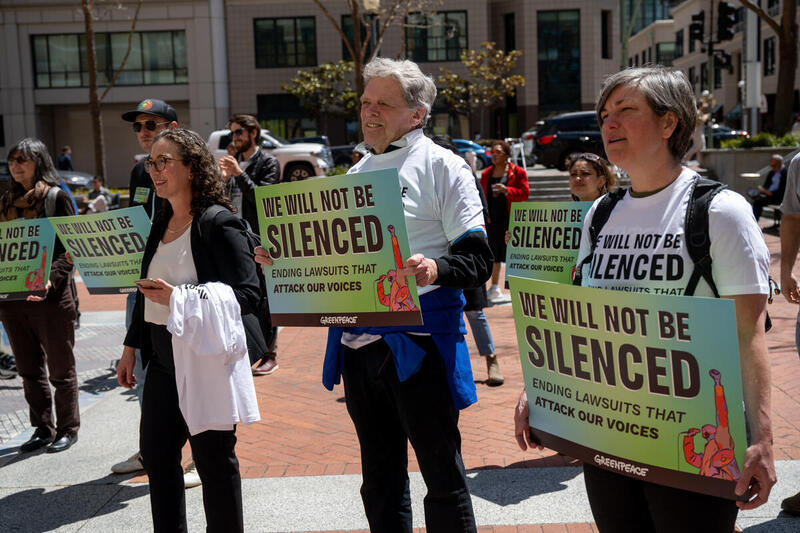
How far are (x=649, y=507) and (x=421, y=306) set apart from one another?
1.10 metres

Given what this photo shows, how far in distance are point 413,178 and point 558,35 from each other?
4703cm

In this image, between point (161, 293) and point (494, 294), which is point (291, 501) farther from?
point (494, 294)

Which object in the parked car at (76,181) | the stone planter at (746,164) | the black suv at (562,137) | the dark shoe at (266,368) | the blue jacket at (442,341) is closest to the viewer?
the blue jacket at (442,341)

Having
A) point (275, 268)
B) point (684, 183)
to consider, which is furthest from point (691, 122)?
point (275, 268)

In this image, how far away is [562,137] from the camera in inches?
970

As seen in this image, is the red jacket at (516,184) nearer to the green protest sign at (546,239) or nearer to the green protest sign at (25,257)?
the green protest sign at (546,239)

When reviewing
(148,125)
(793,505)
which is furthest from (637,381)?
(148,125)

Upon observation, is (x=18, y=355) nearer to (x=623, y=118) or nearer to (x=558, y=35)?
(x=623, y=118)

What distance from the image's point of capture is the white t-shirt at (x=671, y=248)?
2.19 metres

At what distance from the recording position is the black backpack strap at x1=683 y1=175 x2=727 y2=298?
2.23m

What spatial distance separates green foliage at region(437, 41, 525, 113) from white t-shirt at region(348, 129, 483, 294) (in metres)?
39.5

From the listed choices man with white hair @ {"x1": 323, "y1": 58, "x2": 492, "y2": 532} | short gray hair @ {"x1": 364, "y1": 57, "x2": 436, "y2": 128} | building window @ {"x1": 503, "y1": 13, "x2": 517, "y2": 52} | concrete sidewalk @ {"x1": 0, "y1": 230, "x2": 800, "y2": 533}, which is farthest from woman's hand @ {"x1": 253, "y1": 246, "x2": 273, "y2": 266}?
building window @ {"x1": 503, "y1": 13, "x2": 517, "y2": 52}

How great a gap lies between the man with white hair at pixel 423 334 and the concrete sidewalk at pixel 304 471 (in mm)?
1270

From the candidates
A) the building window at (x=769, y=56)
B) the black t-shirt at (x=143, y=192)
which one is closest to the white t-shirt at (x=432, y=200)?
the black t-shirt at (x=143, y=192)
